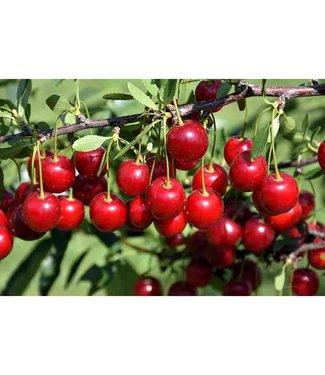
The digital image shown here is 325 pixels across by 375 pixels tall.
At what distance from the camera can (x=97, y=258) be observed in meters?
2.17

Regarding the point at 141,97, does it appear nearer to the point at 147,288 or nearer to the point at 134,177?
the point at 134,177

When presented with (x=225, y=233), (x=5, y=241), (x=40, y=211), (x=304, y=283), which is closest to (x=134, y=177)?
(x=40, y=211)

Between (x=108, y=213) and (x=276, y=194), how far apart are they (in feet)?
1.07

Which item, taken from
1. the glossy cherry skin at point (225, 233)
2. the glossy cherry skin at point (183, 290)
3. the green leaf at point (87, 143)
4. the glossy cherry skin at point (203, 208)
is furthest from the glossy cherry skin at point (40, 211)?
the glossy cherry skin at point (183, 290)

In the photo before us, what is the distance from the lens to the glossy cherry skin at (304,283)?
74.2 inches

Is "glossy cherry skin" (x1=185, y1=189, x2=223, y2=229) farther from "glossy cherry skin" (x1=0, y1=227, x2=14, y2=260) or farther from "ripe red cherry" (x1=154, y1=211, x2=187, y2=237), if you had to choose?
"glossy cherry skin" (x1=0, y1=227, x2=14, y2=260)

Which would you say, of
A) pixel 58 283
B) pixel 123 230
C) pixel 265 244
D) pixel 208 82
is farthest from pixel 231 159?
pixel 58 283

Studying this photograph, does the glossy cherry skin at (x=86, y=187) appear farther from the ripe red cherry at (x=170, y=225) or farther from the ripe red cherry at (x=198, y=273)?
the ripe red cherry at (x=198, y=273)

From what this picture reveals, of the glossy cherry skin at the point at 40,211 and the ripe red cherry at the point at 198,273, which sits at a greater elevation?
the glossy cherry skin at the point at 40,211

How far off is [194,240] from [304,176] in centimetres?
34

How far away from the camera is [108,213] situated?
58.1 inches

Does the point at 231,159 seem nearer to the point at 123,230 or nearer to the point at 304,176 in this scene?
the point at 304,176

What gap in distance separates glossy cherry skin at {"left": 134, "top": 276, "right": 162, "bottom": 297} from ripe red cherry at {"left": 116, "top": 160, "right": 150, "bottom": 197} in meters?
0.65

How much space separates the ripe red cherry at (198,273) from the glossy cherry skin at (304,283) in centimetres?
26
